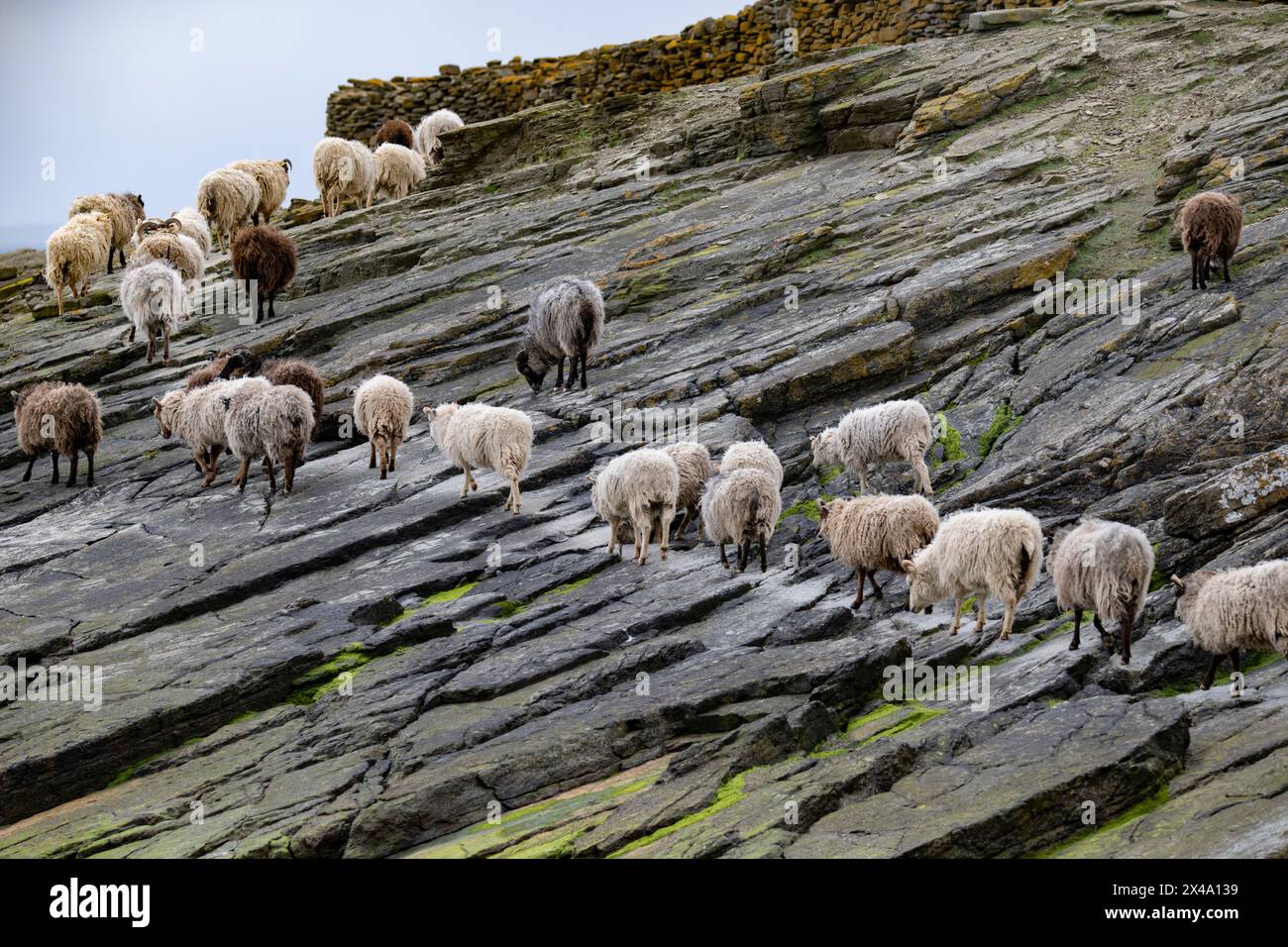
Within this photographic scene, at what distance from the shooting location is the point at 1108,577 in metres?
11.9

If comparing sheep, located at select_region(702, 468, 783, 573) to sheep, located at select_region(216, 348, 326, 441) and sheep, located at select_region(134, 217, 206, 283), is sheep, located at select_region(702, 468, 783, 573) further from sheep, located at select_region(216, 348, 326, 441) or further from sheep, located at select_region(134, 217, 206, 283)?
sheep, located at select_region(134, 217, 206, 283)

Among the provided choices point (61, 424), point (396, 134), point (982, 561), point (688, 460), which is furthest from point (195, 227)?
point (982, 561)

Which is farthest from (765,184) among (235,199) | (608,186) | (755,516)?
(755,516)

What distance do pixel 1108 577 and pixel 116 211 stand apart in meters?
27.2

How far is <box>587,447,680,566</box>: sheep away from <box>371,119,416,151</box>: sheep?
26.2 metres

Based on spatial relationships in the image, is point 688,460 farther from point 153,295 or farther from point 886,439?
point 153,295

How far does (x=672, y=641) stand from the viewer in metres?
13.4

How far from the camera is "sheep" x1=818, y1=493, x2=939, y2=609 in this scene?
14117 mm

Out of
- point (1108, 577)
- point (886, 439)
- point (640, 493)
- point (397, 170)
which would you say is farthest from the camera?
point (397, 170)

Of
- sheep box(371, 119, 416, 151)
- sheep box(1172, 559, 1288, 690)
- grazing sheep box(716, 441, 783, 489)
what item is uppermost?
sheep box(371, 119, 416, 151)

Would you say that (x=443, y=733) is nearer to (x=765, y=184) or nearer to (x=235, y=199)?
(x=765, y=184)

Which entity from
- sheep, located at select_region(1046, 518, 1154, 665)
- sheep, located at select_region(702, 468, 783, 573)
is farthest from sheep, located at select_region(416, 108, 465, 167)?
sheep, located at select_region(1046, 518, 1154, 665)

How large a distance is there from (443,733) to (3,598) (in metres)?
7.55

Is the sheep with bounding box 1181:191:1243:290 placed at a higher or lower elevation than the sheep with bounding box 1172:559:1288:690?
higher
